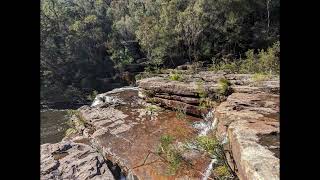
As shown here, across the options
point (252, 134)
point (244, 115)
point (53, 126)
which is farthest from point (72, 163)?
point (53, 126)

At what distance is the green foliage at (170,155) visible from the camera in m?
6.49

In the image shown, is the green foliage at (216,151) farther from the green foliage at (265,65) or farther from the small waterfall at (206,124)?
the green foliage at (265,65)

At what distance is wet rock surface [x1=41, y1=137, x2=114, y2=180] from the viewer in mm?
6648

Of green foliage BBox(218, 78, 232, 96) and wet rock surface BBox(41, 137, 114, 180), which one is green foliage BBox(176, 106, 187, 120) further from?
wet rock surface BBox(41, 137, 114, 180)

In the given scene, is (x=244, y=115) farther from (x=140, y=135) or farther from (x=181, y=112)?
(x=181, y=112)

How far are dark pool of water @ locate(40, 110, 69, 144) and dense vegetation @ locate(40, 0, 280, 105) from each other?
475 centimetres

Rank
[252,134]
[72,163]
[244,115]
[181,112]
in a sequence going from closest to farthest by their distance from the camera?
[252,134] < [244,115] < [72,163] < [181,112]

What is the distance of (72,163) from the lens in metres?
7.19

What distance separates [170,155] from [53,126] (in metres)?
10.4
